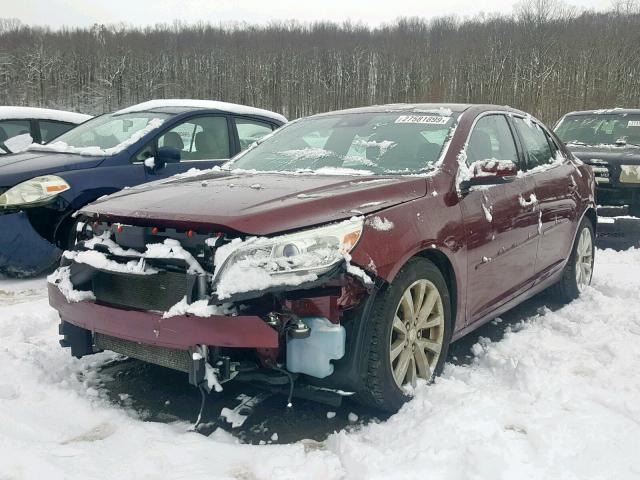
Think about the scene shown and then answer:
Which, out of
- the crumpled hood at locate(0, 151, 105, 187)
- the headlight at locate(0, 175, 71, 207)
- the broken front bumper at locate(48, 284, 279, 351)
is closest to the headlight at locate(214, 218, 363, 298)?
the broken front bumper at locate(48, 284, 279, 351)

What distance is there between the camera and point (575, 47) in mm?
46000

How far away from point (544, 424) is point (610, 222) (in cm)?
539

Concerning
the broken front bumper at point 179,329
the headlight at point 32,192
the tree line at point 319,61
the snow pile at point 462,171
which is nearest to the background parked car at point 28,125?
the headlight at point 32,192

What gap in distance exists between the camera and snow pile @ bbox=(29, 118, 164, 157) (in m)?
5.63

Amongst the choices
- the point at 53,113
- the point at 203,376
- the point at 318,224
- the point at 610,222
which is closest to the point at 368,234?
the point at 318,224

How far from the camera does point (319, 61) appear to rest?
213ft

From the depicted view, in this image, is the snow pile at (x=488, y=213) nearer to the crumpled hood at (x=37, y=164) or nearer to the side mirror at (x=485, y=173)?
the side mirror at (x=485, y=173)

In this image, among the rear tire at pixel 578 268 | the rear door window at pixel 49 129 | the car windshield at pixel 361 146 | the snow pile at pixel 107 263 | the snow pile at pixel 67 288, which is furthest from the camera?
the rear door window at pixel 49 129

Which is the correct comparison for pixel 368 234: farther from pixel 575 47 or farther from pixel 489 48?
pixel 489 48

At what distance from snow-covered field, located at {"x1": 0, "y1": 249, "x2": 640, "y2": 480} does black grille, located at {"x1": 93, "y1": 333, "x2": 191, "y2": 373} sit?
0.29 metres

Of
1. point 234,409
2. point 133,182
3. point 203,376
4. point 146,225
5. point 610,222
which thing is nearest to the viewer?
point 203,376

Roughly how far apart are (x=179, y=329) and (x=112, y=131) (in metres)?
4.11

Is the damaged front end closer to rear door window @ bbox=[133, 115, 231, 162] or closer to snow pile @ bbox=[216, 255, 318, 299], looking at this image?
snow pile @ bbox=[216, 255, 318, 299]

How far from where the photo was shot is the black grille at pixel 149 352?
2.66m
